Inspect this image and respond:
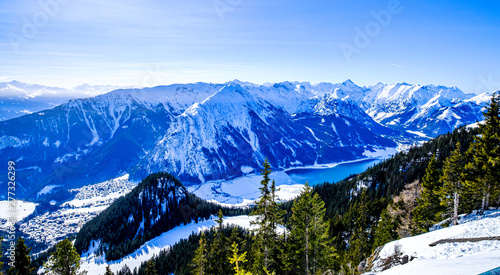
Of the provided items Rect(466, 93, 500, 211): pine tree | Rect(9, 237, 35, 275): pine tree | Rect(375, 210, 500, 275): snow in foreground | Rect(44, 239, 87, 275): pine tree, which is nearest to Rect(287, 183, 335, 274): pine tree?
Rect(375, 210, 500, 275): snow in foreground

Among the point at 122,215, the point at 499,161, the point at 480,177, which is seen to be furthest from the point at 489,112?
the point at 122,215

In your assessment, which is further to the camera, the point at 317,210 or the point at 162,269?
the point at 162,269

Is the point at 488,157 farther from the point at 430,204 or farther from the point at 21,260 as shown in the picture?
the point at 21,260

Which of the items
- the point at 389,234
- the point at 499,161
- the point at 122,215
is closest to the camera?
the point at 499,161

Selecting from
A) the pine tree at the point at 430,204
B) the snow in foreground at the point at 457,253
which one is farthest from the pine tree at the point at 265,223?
the pine tree at the point at 430,204

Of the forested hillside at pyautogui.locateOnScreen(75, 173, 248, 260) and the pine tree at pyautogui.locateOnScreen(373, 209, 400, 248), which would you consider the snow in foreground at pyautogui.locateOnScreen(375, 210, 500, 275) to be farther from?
the forested hillside at pyautogui.locateOnScreen(75, 173, 248, 260)

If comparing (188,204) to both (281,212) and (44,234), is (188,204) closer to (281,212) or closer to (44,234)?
(281,212)
